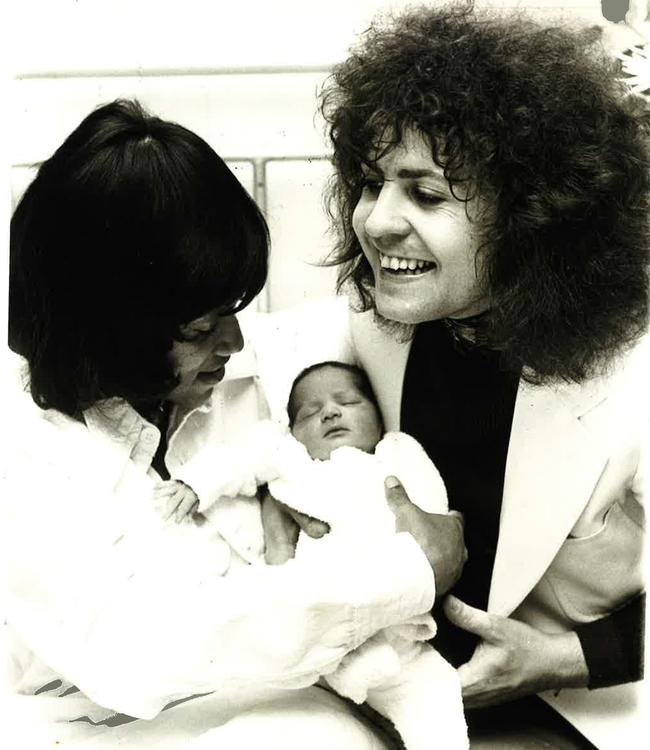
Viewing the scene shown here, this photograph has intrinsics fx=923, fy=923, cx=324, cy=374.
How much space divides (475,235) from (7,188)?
20.7 inches

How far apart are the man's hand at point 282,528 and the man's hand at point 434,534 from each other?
0.08 metres

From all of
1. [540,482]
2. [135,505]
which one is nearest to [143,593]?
[135,505]

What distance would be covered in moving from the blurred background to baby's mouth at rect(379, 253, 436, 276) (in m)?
0.13

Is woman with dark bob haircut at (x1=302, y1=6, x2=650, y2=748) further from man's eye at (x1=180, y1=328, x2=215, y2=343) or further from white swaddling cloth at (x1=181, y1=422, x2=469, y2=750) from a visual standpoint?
man's eye at (x1=180, y1=328, x2=215, y2=343)

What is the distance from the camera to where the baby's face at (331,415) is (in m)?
1.04

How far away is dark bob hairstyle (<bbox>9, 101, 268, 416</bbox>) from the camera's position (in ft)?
3.11

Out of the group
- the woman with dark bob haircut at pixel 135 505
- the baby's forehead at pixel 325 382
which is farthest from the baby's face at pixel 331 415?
the woman with dark bob haircut at pixel 135 505

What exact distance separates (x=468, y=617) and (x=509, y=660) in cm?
7

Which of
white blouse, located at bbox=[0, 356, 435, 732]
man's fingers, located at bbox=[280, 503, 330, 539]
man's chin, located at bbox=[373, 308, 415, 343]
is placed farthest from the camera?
man's chin, located at bbox=[373, 308, 415, 343]

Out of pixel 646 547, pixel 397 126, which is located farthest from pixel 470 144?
pixel 646 547

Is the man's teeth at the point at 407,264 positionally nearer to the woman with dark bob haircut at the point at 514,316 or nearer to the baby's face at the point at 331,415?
the woman with dark bob haircut at the point at 514,316

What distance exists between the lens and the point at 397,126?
94cm

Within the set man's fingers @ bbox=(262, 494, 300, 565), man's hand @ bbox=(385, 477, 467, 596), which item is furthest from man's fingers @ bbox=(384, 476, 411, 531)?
man's fingers @ bbox=(262, 494, 300, 565)

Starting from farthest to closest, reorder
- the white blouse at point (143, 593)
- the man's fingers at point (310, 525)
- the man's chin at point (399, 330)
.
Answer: the man's chin at point (399, 330)
the man's fingers at point (310, 525)
the white blouse at point (143, 593)
